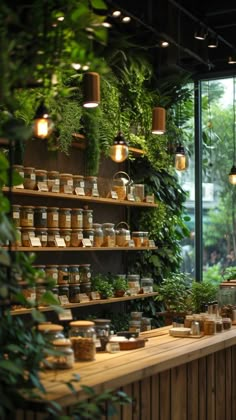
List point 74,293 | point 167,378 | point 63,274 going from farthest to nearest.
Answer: point 74,293 < point 63,274 < point 167,378

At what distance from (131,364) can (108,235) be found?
10.7 ft

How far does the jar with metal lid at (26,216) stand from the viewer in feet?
18.5

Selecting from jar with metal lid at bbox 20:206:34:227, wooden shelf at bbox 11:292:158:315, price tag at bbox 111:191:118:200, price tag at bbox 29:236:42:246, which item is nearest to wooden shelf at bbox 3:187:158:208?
price tag at bbox 111:191:118:200

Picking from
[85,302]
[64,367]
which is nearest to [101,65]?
[64,367]

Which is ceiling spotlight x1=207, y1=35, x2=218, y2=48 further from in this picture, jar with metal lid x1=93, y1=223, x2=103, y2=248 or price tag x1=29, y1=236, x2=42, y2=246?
Answer: price tag x1=29, y1=236, x2=42, y2=246

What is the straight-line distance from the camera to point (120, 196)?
6.87 metres

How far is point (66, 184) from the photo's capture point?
19.9 ft

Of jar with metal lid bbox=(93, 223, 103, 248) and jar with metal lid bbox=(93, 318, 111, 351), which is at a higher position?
jar with metal lid bbox=(93, 223, 103, 248)

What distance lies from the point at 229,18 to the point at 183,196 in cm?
215

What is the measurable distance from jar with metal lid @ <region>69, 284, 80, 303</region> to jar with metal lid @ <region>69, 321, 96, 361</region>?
2.63 metres

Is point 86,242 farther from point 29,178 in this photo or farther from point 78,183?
point 29,178

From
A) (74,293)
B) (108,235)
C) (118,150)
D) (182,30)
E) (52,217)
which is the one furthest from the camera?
(182,30)

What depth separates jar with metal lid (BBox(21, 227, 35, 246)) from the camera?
561 cm

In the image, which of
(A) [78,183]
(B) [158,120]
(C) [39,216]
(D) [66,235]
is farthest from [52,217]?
(B) [158,120]
